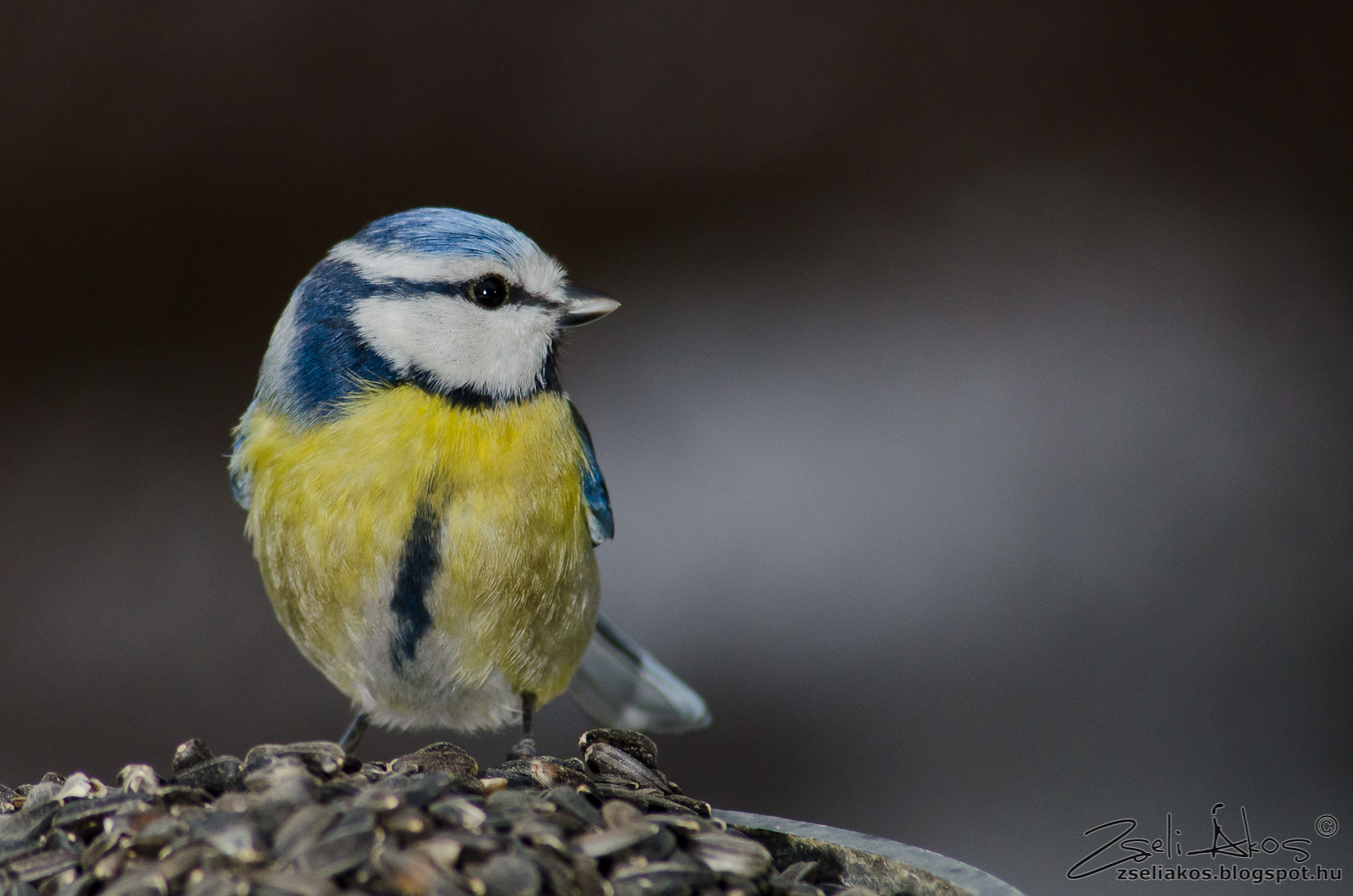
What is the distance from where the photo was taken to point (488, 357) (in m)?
0.74

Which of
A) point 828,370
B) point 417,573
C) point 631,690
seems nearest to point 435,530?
point 417,573

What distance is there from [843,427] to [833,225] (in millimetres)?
343

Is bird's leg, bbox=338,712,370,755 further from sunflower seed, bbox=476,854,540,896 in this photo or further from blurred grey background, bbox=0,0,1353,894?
blurred grey background, bbox=0,0,1353,894

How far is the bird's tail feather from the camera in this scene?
3.44 ft

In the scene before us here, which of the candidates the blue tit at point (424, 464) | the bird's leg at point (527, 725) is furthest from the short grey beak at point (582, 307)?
the bird's leg at point (527, 725)

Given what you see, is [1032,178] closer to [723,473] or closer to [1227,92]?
[1227,92]

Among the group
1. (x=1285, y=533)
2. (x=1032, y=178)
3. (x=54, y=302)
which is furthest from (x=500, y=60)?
(x=1285, y=533)

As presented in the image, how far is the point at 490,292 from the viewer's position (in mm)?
746

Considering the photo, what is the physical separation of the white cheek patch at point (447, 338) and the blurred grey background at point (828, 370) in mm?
750

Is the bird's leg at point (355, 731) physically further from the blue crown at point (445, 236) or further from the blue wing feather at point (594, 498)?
the blue crown at point (445, 236)

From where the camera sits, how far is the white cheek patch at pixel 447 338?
28.7 inches

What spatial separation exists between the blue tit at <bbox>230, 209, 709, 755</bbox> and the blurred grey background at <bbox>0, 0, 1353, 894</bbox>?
28.0 inches

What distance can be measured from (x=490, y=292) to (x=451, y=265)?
33 millimetres

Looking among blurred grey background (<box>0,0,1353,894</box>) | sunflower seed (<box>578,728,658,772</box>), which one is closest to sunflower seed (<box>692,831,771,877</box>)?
sunflower seed (<box>578,728,658,772</box>)
